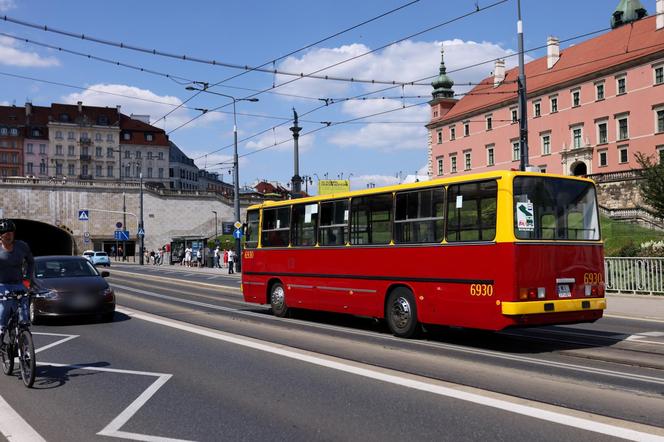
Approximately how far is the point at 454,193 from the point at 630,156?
54.1 metres

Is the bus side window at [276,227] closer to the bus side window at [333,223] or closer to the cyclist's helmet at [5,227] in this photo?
the bus side window at [333,223]

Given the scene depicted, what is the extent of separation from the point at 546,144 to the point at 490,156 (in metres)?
8.82

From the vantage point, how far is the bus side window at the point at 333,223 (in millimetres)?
13688

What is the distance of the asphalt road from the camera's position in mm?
5578

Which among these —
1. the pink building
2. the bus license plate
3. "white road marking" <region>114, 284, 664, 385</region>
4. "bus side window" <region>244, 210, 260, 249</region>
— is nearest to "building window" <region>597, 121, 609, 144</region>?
the pink building

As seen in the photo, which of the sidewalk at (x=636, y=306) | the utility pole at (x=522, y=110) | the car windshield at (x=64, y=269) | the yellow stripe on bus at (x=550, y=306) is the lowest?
the sidewalk at (x=636, y=306)

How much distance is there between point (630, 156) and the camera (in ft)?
194

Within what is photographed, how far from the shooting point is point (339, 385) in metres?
7.38

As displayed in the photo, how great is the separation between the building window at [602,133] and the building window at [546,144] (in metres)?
6.69

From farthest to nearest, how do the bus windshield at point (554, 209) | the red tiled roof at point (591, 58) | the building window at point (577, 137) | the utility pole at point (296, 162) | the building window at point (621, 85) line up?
the building window at point (577, 137) < the building window at point (621, 85) < the red tiled roof at point (591, 58) < the utility pole at point (296, 162) < the bus windshield at point (554, 209)

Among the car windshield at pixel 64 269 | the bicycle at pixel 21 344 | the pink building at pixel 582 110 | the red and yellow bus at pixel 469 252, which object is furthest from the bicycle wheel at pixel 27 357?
the pink building at pixel 582 110

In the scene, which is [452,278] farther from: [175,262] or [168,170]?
[168,170]

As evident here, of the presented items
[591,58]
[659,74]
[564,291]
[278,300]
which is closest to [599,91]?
[591,58]

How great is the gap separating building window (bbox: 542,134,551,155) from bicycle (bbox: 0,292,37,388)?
66.8 metres
